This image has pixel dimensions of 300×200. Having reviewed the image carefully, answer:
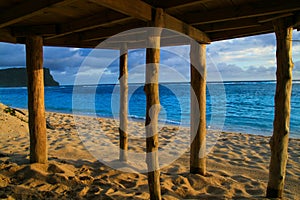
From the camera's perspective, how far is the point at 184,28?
352 cm

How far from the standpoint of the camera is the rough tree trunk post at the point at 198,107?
4.29m

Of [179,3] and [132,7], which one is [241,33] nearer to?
[179,3]

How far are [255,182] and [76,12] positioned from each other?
4205 millimetres

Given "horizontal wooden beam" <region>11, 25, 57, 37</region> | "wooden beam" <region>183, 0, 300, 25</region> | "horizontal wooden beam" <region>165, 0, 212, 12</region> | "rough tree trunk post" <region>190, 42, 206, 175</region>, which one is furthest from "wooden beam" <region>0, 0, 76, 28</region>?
"rough tree trunk post" <region>190, 42, 206, 175</region>

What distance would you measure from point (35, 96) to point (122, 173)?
2.24 metres

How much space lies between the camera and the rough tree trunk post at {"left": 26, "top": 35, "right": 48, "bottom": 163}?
4.23m

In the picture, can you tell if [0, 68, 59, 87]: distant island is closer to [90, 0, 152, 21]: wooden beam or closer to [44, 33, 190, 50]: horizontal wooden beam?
[44, 33, 190, 50]: horizontal wooden beam

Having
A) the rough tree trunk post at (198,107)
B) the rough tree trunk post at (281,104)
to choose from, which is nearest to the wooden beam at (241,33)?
the rough tree trunk post at (198,107)

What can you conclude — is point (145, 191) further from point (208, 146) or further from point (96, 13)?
point (208, 146)

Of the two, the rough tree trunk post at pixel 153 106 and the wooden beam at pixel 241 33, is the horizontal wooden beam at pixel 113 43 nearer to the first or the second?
the wooden beam at pixel 241 33

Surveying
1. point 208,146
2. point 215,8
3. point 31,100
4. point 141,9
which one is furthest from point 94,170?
point 208,146

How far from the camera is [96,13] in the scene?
3.38 meters

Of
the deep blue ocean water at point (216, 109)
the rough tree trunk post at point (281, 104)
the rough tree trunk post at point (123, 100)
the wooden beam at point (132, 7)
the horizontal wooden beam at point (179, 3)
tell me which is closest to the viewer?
the wooden beam at point (132, 7)

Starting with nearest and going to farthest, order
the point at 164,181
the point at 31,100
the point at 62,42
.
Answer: the point at 164,181 < the point at 31,100 < the point at 62,42
